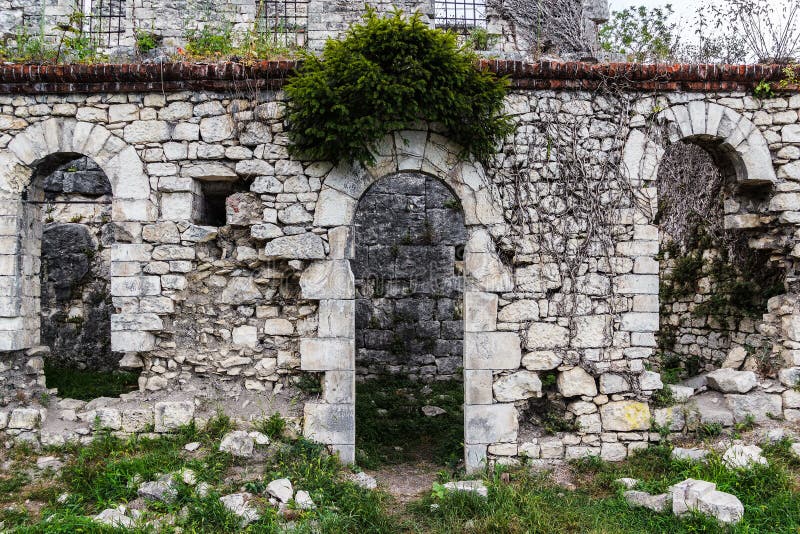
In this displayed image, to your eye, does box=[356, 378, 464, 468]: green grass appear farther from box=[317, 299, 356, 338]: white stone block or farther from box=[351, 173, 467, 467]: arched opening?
box=[317, 299, 356, 338]: white stone block

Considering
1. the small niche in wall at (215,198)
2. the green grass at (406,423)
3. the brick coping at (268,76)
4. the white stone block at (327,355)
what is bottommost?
the green grass at (406,423)

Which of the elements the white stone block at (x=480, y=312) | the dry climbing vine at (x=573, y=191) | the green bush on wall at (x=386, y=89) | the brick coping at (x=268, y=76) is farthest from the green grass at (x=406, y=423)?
the brick coping at (x=268, y=76)

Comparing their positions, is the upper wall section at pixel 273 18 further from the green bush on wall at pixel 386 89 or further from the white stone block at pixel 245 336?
the white stone block at pixel 245 336

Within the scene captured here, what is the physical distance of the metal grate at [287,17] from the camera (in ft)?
27.5

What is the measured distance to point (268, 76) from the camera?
5656 mm

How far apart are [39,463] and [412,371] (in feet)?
17.1

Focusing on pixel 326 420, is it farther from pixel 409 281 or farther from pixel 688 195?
pixel 688 195

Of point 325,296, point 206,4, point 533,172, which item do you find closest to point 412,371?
point 325,296

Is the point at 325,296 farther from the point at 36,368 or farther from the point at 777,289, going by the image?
the point at 777,289

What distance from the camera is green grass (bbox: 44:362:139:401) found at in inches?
281

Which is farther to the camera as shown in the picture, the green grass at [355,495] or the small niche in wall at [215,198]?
the small niche in wall at [215,198]

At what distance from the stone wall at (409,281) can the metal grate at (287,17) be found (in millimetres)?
2668

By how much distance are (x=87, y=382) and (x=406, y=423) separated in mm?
4484

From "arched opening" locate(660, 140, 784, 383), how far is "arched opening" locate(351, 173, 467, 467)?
10.3 feet
